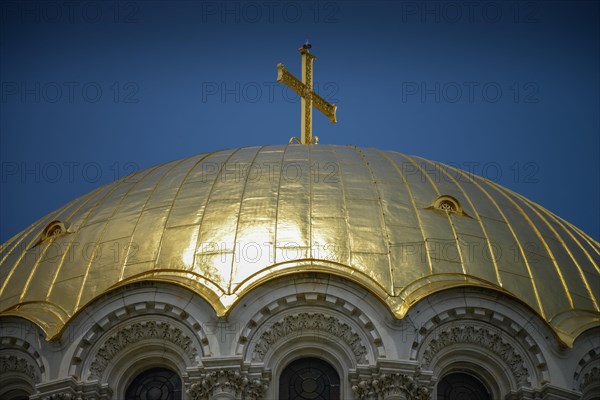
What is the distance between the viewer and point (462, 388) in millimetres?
32094

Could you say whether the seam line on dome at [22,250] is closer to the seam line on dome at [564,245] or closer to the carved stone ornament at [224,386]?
the carved stone ornament at [224,386]

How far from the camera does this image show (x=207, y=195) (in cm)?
3406

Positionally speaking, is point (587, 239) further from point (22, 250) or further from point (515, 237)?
point (22, 250)

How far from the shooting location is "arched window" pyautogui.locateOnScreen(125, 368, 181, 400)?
105 ft

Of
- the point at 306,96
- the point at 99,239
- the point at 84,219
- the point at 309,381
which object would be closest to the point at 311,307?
the point at 309,381

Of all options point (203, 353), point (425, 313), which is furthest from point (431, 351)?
point (203, 353)

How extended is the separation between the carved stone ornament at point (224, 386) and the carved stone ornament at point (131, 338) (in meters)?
0.90

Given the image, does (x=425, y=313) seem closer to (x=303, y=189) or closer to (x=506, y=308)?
(x=506, y=308)

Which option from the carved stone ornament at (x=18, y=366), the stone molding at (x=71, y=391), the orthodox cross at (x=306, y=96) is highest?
the orthodox cross at (x=306, y=96)

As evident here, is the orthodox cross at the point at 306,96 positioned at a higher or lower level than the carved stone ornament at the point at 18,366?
higher

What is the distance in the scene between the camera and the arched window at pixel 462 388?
3200 cm

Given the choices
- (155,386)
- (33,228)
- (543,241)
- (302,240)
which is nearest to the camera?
(155,386)

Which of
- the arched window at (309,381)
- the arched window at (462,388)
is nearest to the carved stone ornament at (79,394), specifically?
the arched window at (309,381)

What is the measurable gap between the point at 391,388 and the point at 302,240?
129 inches
